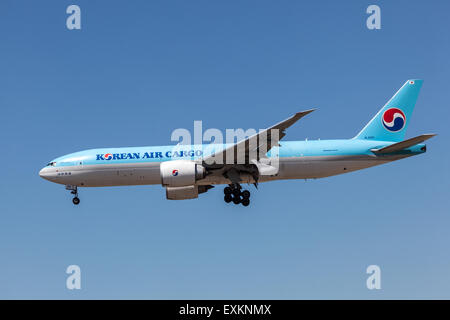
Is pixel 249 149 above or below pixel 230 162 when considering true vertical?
above

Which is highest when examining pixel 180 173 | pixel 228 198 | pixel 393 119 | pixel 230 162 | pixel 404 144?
pixel 393 119

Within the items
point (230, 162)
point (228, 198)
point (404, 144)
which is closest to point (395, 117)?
point (404, 144)

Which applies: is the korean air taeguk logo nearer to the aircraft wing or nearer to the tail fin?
Result: the tail fin

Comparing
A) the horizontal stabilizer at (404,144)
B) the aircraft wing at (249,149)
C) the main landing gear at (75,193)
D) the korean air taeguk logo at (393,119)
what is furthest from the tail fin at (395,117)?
the main landing gear at (75,193)

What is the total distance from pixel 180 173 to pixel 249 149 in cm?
374

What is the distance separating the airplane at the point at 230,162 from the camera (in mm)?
32094

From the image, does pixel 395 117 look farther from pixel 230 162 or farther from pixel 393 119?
pixel 230 162

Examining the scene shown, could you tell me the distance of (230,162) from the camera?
32.4 meters

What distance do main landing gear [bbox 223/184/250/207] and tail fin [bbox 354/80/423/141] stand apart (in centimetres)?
748

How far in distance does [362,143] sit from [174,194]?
35.8 feet

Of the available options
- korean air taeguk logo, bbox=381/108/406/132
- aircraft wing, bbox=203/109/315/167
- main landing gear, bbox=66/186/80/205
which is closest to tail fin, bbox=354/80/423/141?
korean air taeguk logo, bbox=381/108/406/132

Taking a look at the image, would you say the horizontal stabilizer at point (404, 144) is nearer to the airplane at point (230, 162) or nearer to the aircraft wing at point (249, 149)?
the airplane at point (230, 162)

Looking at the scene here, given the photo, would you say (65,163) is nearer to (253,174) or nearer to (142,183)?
(142,183)
